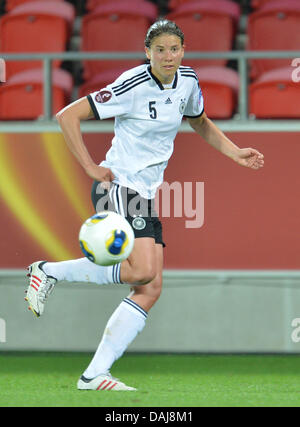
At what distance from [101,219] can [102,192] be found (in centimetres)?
24

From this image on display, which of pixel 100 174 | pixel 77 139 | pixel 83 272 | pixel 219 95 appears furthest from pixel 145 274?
pixel 219 95

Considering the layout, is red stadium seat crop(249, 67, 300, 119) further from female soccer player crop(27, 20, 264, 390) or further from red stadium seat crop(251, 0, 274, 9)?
female soccer player crop(27, 20, 264, 390)

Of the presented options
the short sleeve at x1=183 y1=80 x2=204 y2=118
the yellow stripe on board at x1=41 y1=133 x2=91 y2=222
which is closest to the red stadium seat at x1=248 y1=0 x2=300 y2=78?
the yellow stripe on board at x1=41 y1=133 x2=91 y2=222

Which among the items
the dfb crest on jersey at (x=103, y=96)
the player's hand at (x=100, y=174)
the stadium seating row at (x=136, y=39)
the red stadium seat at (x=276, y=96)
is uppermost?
the stadium seating row at (x=136, y=39)

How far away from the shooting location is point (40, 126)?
6.63 m

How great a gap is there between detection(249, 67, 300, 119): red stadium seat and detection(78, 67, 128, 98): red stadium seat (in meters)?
0.92

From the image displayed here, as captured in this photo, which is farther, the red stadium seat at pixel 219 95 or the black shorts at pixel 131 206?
the red stadium seat at pixel 219 95

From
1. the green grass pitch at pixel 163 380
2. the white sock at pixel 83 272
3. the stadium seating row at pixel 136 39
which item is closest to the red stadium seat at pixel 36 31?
the stadium seating row at pixel 136 39

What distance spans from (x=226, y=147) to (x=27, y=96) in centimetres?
231

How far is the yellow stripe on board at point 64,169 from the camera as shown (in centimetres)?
663

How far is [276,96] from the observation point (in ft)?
22.0

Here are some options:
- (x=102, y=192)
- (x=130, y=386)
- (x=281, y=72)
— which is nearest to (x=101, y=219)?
(x=102, y=192)

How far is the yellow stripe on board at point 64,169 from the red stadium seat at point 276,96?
1.30 m

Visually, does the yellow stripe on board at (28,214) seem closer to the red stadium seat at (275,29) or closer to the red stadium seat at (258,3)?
the red stadium seat at (275,29)
